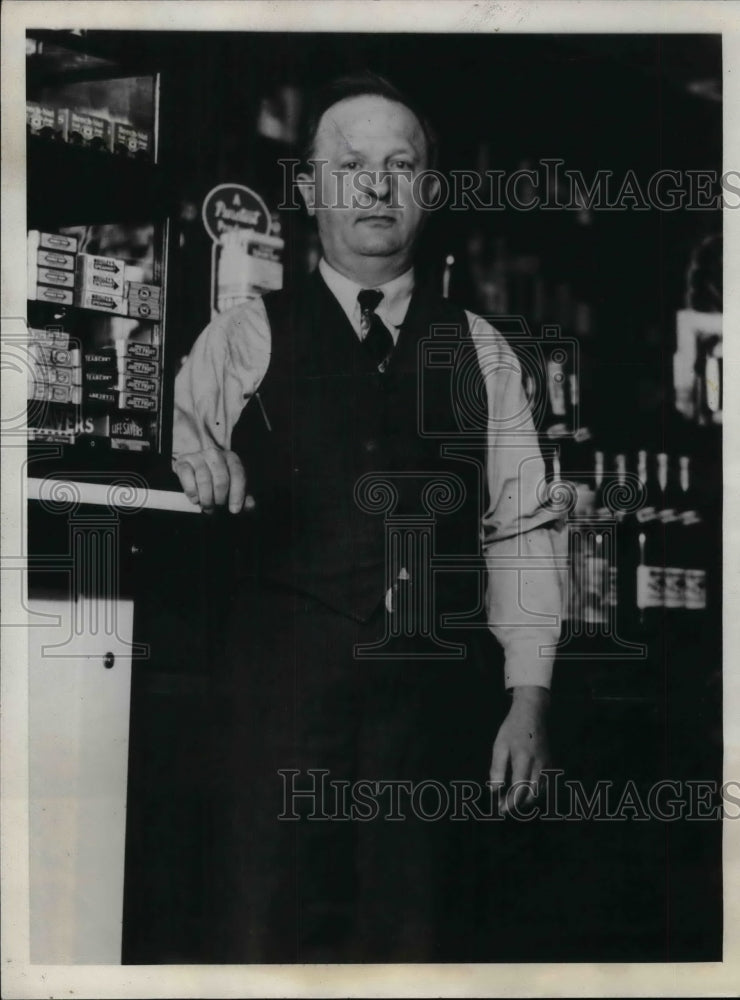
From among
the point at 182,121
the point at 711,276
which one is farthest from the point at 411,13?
the point at 711,276

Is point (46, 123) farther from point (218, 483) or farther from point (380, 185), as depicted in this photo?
point (218, 483)

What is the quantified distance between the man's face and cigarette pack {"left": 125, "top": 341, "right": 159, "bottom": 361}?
0.41 m

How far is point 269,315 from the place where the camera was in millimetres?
2092

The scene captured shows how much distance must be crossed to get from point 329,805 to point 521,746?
409 mm

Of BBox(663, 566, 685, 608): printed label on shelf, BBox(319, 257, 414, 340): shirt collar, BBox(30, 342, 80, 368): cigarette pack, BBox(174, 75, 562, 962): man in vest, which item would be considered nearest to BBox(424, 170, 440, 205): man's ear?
BBox(174, 75, 562, 962): man in vest

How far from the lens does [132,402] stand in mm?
2084

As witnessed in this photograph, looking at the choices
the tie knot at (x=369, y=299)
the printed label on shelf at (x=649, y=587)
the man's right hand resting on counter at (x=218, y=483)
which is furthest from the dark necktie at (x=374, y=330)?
the printed label on shelf at (x=649, y=587)

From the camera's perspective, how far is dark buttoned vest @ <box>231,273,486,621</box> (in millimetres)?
2066

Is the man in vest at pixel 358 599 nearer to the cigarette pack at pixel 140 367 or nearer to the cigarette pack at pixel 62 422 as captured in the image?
the cigarette pack at pixel 140 367

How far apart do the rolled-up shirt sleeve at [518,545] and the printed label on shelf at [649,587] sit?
0.52 ft

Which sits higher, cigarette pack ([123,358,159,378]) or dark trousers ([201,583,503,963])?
cigarette pack ([123,358,159,378])

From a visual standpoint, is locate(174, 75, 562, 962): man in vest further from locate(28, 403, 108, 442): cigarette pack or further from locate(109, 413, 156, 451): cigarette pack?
locate(28, 403, 108, 442): cigarette pack

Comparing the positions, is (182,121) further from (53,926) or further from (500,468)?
(53,926)

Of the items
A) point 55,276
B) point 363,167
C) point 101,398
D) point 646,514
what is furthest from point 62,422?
point 646,514
